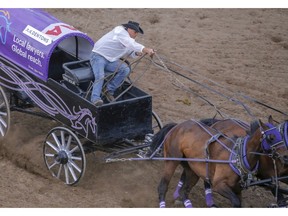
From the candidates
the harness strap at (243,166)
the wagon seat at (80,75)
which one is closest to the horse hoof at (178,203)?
the harness strap at (243,166)

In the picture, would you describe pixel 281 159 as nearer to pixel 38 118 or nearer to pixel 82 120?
pixel 82 120

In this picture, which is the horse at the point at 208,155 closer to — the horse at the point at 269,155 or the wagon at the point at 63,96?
the horse at the point at 269,155

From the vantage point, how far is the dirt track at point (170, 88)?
9742 mm

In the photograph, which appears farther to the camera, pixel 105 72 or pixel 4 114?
pixel 4 114

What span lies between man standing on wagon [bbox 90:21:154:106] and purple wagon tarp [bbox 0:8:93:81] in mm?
602

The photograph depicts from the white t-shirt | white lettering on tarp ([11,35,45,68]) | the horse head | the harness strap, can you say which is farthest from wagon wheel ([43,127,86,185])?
the horse head

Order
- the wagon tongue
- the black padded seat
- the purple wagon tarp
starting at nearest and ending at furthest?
1. the wagon tongue
2. the black padded seat
3. the purple wagon tarp

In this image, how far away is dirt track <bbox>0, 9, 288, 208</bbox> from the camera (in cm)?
974

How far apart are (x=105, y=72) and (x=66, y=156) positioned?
48.1 inches

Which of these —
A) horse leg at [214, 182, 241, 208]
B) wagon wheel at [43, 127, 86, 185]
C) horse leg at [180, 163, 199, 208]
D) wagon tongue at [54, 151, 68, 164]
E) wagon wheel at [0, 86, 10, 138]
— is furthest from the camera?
wagon wheel at [0, 86, 10, 138]

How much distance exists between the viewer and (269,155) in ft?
27.9

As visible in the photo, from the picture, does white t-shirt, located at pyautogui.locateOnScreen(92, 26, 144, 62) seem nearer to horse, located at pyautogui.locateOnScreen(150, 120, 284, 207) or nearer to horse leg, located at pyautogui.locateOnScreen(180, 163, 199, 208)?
horse, located at pyautogui.locateOnScreen(150, 120, 284, 207)

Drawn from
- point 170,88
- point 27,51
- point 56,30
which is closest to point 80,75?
point 56,30

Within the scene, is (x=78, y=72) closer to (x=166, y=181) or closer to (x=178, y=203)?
(x=166, y=181)
